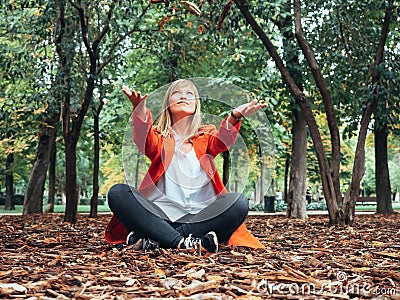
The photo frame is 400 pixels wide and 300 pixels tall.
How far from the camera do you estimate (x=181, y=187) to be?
4406 millimetres

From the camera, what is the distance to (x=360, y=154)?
26.1 ft

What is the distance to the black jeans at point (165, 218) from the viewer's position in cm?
438

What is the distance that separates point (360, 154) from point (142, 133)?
4.48 m

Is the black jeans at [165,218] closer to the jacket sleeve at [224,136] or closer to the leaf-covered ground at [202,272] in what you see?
the leaf-covered ground at [202,272]

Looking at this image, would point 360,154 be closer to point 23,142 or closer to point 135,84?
point 135,84

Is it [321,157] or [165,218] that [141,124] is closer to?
[165,218]

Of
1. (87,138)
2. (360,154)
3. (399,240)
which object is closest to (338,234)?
(399,240)

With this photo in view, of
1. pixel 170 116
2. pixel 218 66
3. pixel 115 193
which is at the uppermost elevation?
pixel 218 66

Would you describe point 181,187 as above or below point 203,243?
above

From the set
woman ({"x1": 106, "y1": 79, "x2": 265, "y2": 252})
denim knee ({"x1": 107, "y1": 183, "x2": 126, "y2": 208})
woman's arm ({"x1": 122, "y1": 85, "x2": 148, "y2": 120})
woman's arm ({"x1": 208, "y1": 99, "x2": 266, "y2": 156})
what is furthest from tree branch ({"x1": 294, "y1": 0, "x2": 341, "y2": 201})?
woman's arm ({"x1": 122, "y1": 85, "x2": 148, "y2": 120})

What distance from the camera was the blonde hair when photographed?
443 cm

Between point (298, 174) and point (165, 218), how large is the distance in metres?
7.98

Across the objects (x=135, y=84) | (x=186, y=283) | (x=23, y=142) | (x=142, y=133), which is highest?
(x=135, y=84)

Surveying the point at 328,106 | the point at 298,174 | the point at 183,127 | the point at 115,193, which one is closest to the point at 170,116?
the point at 183,127
